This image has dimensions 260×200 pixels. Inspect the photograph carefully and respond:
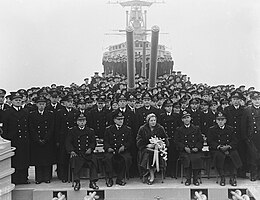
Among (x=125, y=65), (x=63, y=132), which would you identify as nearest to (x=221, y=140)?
(x=63, y=132)

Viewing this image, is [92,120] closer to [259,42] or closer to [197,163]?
[197,163]

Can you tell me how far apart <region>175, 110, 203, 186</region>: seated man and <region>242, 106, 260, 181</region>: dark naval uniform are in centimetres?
93

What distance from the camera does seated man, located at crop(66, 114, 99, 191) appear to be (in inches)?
298

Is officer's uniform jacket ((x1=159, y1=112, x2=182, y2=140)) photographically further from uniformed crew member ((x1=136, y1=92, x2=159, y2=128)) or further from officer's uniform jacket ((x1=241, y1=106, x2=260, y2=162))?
officer's uniform jacket ((x1=241, y1=106, x2=260, y2=162))

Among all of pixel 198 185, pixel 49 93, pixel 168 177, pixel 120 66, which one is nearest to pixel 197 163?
pixel 198 185

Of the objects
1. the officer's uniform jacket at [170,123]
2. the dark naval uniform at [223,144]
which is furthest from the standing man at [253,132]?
the officer's uniform jacket at [170,123]

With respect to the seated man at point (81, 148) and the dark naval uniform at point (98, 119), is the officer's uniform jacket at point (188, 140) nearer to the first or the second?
the seated man at point (81, 148)

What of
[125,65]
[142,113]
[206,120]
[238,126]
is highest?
[125,65]

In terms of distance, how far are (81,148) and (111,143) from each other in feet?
1.78

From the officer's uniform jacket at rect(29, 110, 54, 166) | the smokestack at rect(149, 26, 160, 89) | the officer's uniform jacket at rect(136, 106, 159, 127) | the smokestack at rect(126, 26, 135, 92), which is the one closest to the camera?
the officer's uniform jacket at rect(29, 110, 54, 166)

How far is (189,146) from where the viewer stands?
795 cm

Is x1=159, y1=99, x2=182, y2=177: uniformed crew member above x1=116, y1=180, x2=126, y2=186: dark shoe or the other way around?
above

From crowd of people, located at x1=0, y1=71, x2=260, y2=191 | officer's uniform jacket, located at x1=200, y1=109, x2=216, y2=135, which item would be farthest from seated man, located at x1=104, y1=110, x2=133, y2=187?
officer's uniform jacket, located at x1=200, y1=109, x2=216, y2=135

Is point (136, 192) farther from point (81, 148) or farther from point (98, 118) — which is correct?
point (98, 118)
